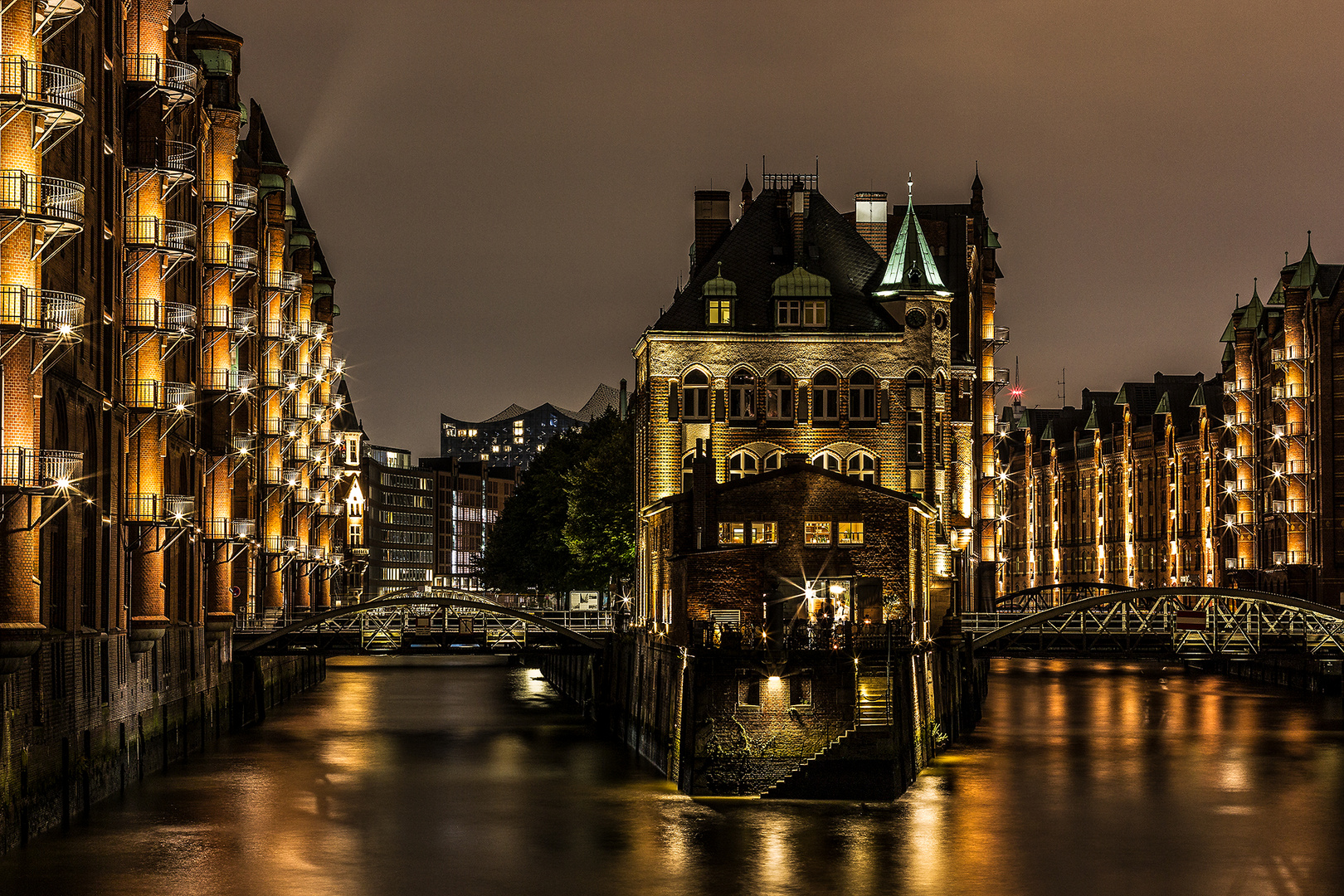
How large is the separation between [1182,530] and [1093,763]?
260 feet

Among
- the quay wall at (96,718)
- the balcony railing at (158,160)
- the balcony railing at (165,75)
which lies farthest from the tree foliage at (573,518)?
the balcony railing at (165,75)

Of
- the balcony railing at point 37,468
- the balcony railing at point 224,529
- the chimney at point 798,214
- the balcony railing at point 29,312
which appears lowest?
the balcony railing at point 224,529

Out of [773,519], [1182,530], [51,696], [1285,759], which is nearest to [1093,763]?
[1285,759]

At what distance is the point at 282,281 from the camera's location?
91.5m

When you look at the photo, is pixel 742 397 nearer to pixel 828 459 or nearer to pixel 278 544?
pixel 828 459

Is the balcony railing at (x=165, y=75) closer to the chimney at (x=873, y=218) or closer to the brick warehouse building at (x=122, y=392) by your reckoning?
the brick warehouse building at (x=122, y=392)

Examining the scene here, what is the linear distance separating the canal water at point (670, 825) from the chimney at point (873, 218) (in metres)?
20.2

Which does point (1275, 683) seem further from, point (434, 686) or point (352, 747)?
point (352, 747)

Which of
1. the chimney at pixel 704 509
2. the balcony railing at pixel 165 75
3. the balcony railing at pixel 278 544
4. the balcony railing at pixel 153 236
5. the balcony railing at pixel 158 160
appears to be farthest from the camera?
the balcony railing at pixel 278 544

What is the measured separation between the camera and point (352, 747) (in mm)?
68812

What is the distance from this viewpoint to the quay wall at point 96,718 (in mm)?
39219

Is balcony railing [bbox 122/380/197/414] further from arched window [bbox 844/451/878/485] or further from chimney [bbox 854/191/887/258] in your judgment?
chimney [bbox 854/191/887/258]

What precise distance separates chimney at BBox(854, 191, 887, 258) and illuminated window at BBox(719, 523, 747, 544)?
26.1 m

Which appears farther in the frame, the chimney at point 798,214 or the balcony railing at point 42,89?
the chimney at point 798,214
